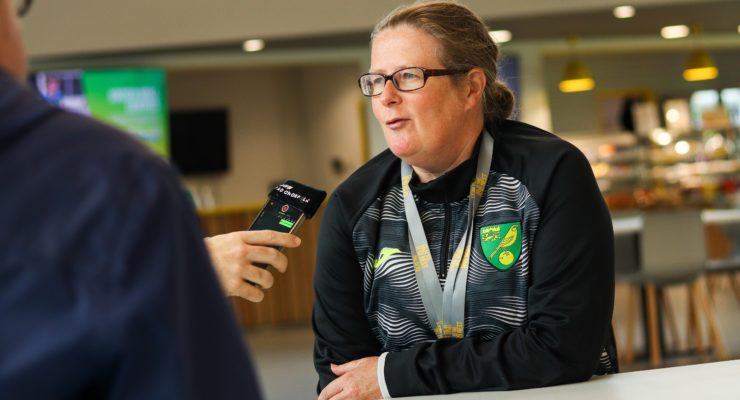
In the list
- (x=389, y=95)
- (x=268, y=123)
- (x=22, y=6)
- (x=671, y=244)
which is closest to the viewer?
(x=22, y=6)

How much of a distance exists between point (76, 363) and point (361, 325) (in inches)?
52.3

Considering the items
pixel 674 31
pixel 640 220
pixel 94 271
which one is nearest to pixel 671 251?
pixel 640 220

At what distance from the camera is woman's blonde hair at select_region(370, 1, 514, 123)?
1.86 m

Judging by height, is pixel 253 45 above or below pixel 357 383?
above

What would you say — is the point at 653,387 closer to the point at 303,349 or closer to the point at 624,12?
the point at 303,349

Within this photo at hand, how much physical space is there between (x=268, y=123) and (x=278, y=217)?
11107mm

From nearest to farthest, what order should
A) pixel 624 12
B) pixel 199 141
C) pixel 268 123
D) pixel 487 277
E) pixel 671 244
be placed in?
pixel 487 277, pixel 671 244, pixel 624 12, pixel 199 141, pixel 268 123

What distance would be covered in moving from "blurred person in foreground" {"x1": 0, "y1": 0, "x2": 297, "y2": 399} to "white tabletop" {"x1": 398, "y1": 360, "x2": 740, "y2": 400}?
3.33 ft

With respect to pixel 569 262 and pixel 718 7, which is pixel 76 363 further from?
pixel 718 7

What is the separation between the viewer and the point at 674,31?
1027cm

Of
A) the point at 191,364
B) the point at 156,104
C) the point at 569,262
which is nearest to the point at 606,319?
the point at 569,262

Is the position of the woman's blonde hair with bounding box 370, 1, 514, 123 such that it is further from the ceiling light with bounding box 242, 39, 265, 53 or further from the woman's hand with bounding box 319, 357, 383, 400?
the ceiling light with bounding box 242, 39, 265, 53

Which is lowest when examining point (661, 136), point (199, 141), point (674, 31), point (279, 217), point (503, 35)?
point (279, 217)

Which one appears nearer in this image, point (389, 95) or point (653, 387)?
point (653, 387)
